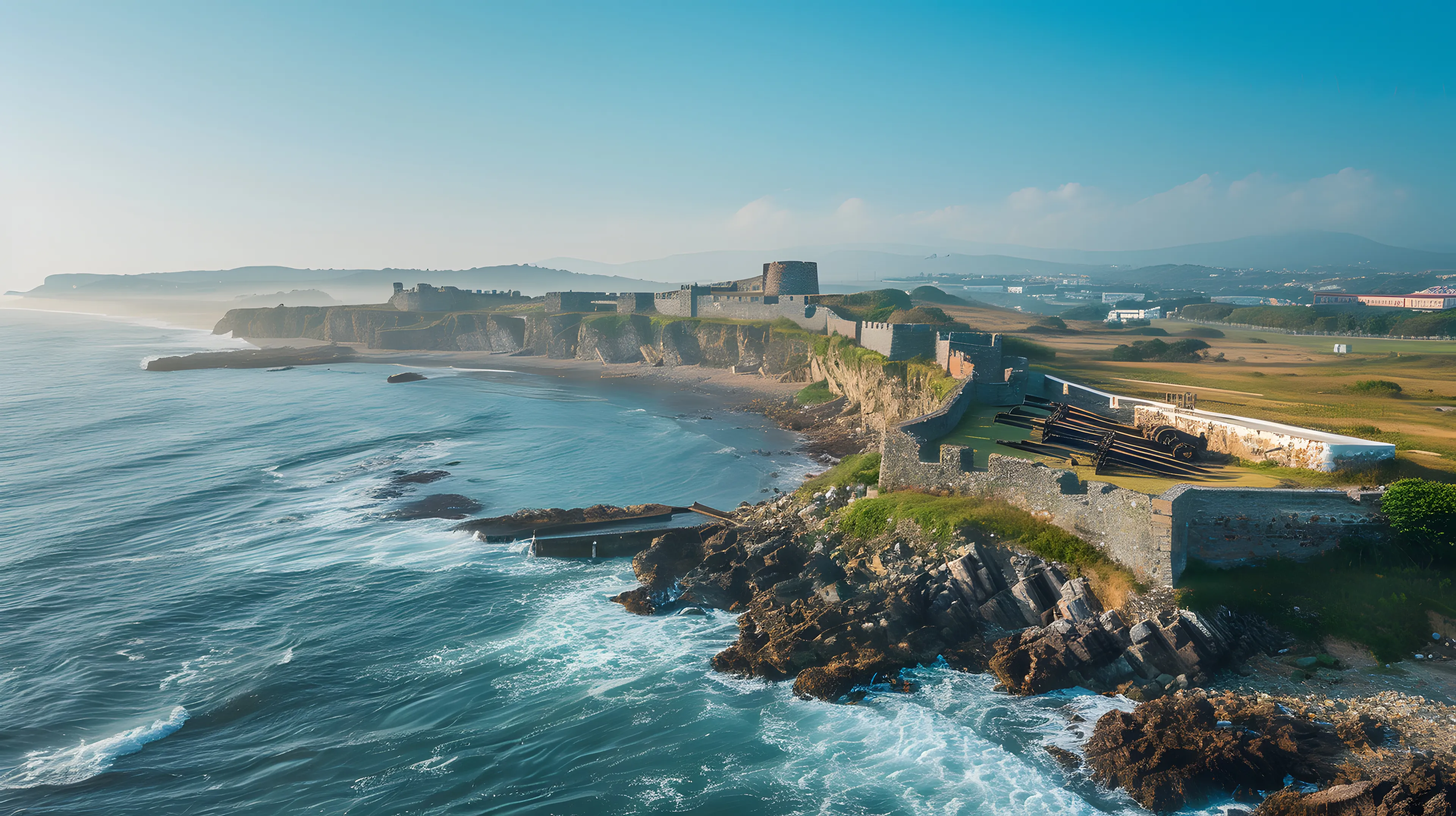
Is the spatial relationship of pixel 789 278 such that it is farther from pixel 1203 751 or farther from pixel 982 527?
pixel 1203 751

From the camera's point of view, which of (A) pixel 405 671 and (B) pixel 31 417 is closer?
(A) pixel 405 671

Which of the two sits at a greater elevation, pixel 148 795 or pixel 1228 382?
pixel 1228 382

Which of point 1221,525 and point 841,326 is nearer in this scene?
point 1221,525

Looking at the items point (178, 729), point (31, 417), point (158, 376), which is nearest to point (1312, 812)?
point (178, 729)

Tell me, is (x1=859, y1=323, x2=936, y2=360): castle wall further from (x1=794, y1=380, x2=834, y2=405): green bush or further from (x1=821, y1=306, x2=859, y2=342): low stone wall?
(x1=821, y1=306, x2=859, y2=342): low stone wall

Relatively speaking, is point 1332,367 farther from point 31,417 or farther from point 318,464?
point 31,417

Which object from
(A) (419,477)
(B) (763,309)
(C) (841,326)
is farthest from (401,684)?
(B) (763,309)

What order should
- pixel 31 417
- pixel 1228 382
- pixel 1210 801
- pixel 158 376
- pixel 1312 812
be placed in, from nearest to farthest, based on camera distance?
pixel 1312 812 < pixel 1210 801 < pixel 1228 382 < pixel 31 417 < pixel 158 376
